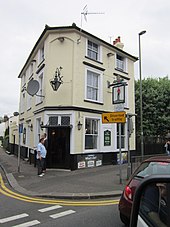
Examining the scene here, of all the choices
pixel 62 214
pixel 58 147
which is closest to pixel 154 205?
pixel 62 214

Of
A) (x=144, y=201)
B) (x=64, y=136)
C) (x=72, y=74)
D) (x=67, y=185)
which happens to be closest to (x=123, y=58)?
(x=72, y=74)

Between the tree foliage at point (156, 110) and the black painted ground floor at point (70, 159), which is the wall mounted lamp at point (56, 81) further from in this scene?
the tree foliage at point (156, 110)

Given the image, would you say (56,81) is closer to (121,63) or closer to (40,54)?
(40,54)

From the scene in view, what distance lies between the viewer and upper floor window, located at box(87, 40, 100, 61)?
14836 mm

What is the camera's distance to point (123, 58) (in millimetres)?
17531

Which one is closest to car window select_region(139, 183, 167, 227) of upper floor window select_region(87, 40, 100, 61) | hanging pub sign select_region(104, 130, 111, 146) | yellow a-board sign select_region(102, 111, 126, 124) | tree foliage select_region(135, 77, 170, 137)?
yellow a-board sign select_region(102, 111, 126, 124)

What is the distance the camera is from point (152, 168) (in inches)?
167

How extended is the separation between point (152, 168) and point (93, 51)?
1210 centimetres

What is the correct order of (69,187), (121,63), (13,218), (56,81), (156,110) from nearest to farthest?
(13,218) → (69,187) → (56,81) → (121,63) → (156,110)

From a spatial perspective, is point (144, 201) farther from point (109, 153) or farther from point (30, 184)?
point (109, 153)

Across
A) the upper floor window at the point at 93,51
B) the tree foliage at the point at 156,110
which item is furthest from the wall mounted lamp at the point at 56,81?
the tree foliage at the point at 156,110

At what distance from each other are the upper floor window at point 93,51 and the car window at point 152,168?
11376 millimetres

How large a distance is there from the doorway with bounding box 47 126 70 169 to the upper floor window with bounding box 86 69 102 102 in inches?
113

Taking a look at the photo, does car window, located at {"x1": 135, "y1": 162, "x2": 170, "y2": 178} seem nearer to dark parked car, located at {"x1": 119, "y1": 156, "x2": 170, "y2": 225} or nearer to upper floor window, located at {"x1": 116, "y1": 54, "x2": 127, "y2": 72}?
dark parked car, located at {"x1": 119, "y1": 156, "x2": 170, "y2": 225}
